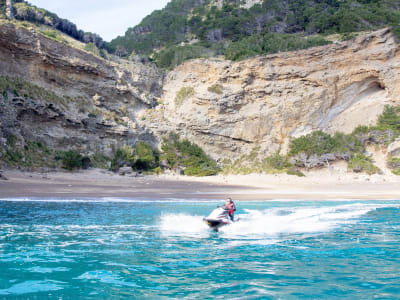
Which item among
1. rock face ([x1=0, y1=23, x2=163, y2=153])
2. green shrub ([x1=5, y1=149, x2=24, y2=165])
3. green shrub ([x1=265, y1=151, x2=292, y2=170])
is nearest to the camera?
green shrub ([x1=5, y1=149, x2=24, y2=165])

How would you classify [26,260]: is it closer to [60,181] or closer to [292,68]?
[60,181]

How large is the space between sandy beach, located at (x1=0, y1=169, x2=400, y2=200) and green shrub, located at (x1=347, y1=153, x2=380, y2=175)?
0.85m

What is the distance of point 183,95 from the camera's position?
139 feet

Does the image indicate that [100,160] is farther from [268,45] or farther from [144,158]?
[268,45]

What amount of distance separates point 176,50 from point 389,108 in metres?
28.3

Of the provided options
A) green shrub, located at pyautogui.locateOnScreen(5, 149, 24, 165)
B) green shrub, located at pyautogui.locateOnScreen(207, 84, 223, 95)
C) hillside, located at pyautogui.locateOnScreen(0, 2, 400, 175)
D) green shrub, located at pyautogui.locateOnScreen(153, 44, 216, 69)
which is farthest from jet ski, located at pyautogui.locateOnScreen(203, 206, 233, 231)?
green shrub, located at pyautogui.locateOnScreen(153, 44, 216, 69)

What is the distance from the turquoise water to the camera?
18.0ft

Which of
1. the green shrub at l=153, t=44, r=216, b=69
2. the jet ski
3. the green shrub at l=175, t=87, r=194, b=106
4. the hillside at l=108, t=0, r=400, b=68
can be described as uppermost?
the hillside at l=108, t=0, r=400, b=68

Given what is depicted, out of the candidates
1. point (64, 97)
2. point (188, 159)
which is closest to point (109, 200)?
point (188, 159)

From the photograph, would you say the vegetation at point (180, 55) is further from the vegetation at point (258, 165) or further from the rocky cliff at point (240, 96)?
the vegetation at point (258, 165)

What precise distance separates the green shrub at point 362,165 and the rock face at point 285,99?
230 inches

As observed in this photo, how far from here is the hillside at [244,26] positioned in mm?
46562

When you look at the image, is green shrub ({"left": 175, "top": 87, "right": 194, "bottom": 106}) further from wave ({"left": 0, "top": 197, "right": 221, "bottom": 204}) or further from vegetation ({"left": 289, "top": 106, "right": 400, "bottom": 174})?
wave ({"left": 0, "top": 197, "right": 221, "bottom": 204})

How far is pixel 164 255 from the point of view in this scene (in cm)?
767
